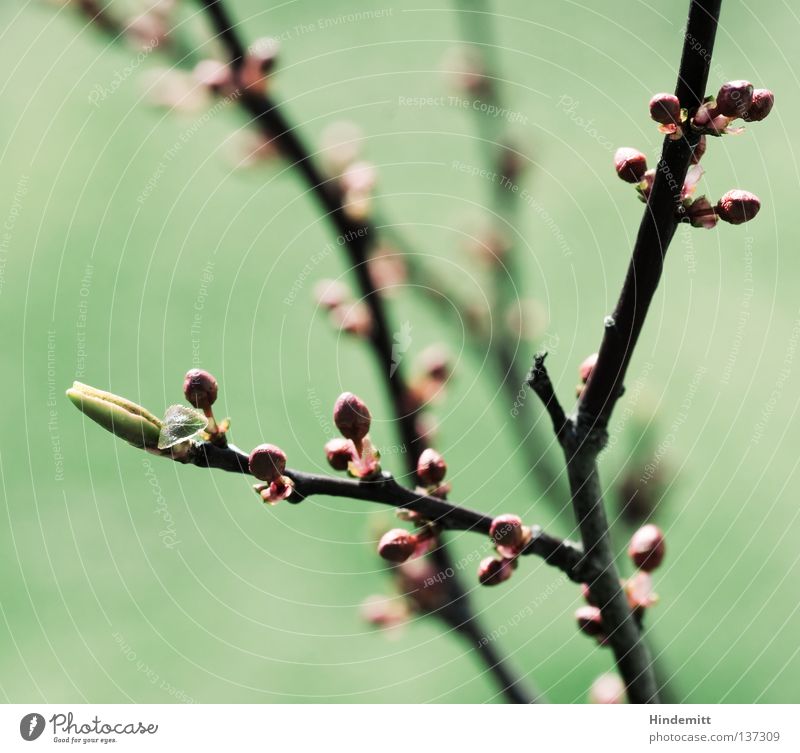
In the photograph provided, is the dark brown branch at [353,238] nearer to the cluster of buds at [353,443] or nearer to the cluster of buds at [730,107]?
the cluster of buds at [353,443]

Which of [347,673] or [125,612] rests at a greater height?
[125,612]

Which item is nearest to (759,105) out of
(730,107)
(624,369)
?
(730,107)

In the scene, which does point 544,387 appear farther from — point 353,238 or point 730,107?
point 353,238

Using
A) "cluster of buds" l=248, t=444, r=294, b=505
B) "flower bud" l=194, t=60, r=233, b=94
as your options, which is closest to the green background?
"flower bud" l=194, t=60, r=233, b=94

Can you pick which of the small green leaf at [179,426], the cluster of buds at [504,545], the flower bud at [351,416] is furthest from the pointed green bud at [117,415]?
the cluster of buds at [504,545]
